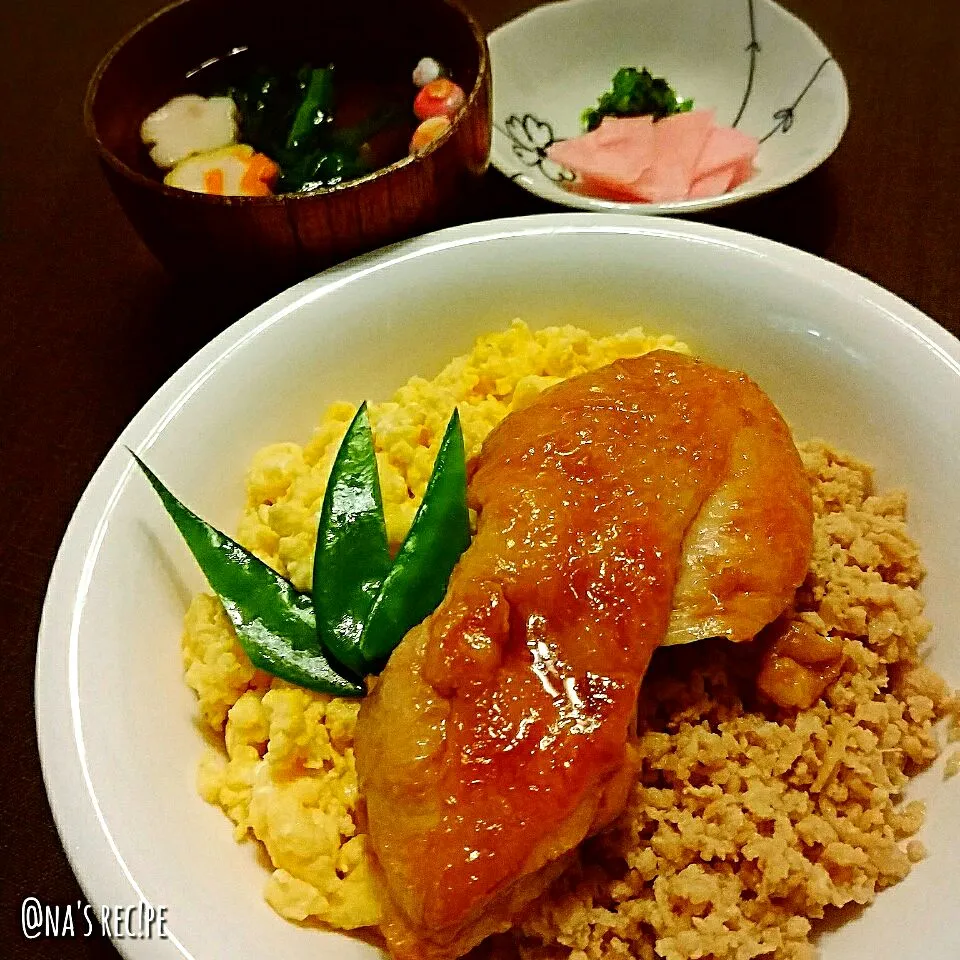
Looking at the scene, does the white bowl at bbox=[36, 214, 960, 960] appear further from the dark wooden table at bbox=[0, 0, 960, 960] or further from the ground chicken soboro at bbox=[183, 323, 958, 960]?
the dark wooden table at bbox=[0, 0, 960, 960]

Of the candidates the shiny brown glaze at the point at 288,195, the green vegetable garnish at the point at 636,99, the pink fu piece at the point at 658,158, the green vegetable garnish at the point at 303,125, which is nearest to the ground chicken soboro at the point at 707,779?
the shiny brown glaze at the point at 288,195

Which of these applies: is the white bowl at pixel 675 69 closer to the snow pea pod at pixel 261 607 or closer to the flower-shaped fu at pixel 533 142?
the flower-shaped fu at pixel 533 142

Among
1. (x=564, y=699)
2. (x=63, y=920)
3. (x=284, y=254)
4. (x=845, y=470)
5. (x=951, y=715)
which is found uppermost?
(x=284, y=254)

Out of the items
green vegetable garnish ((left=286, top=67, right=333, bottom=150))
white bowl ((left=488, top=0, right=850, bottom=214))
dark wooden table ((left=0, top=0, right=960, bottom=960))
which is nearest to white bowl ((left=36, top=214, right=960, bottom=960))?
dark wooden table ((left=0, top=0, right=960, bottom=960))

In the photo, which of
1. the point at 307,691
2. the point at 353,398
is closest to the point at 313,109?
the point at 353,398

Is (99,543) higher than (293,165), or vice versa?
(293,165)

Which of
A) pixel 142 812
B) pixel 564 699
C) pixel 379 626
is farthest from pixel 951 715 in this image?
pixel 142 812

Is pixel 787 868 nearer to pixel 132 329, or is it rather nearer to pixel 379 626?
pixel 379 626
